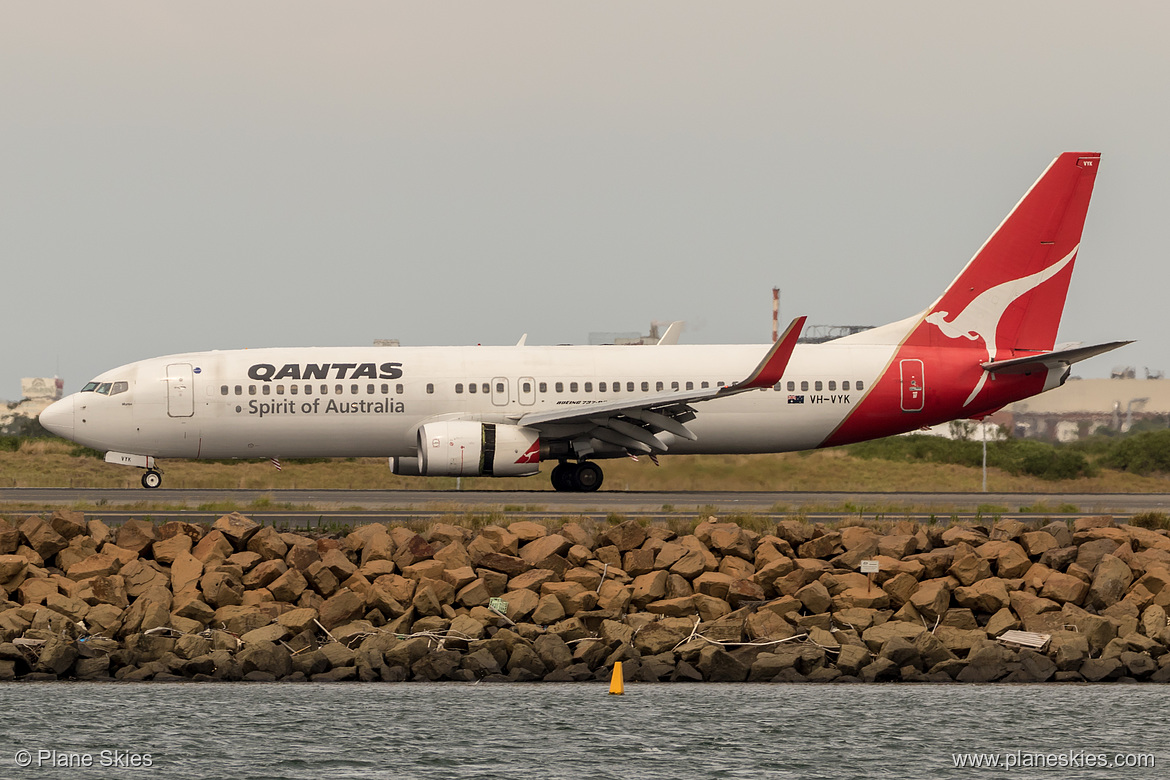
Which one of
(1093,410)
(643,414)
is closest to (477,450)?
(643,414)

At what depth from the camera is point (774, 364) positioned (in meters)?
32.6

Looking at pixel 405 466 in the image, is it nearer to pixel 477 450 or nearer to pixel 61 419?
pixel 477 450

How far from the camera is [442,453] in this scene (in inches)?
1324

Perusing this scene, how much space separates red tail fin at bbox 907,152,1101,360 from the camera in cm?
3838

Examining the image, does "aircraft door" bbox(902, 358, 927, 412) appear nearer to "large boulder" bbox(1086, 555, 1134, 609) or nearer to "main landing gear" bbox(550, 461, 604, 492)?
"main landing gear" bbox(550, 461, 604, 492)

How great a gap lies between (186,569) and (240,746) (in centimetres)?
720

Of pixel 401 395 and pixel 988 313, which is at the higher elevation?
pixel 988 313

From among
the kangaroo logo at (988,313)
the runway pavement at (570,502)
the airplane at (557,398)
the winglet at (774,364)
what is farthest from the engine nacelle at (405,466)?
the kangaroo logo at (988,313)

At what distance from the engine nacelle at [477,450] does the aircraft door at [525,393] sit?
1.76 metres

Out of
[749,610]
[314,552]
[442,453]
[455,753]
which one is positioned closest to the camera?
[455,753]

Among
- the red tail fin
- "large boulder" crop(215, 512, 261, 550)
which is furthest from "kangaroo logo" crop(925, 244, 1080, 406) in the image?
"large boulder" crop(215, 512, 261, 550)

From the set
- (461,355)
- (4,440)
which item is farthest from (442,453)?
(4,440)

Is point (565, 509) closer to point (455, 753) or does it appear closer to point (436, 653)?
point (436, 653)

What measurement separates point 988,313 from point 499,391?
13.7 meters
